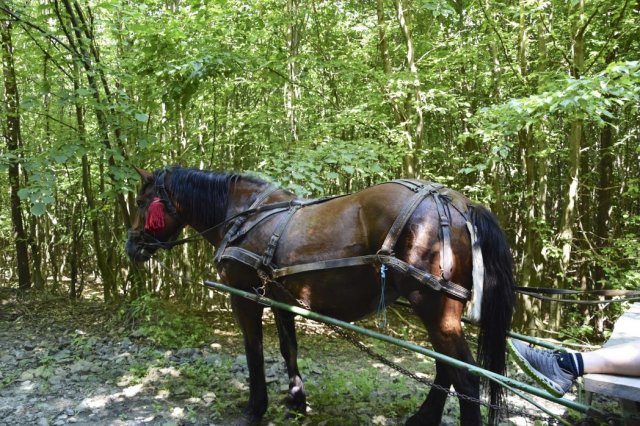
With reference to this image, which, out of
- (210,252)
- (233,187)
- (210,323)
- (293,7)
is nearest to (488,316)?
(233,187)

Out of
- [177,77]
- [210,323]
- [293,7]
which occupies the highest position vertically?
[293,7]

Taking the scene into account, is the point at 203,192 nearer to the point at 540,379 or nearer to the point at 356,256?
the point at 356,256

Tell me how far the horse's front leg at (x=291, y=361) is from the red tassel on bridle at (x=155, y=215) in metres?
1.18

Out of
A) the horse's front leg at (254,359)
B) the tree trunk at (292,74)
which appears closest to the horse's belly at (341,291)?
the horse's front leg at (254,359)

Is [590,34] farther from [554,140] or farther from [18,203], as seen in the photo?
[18,203]

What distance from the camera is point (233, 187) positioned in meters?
3.57

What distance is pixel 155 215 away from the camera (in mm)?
3562

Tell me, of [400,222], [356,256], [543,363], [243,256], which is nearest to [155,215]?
[243,256]

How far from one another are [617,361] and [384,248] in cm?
127

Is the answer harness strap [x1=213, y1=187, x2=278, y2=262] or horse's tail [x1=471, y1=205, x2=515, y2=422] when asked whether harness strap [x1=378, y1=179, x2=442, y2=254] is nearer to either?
horse's tail [x1=471, y1=205, x2=515, y2=422]

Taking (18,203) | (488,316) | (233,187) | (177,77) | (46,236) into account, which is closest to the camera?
(488,316)

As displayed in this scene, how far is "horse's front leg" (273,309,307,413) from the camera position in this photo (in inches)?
138

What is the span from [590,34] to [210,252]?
6.86 m

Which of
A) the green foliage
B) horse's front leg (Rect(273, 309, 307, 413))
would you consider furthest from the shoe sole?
the green foliage
